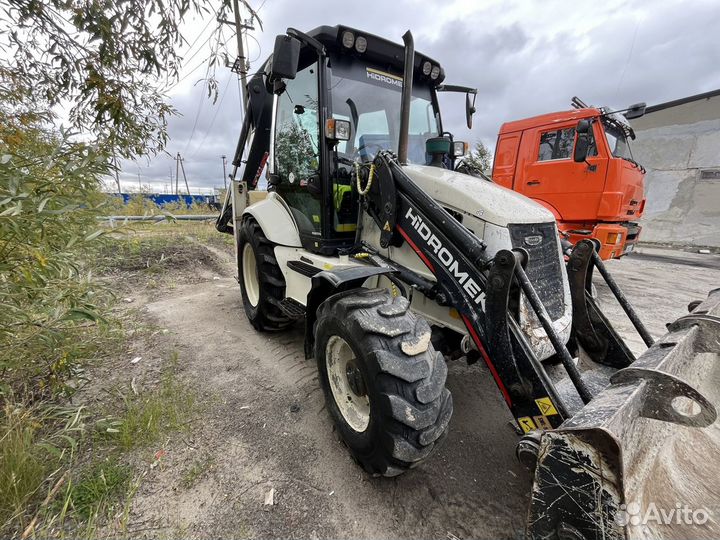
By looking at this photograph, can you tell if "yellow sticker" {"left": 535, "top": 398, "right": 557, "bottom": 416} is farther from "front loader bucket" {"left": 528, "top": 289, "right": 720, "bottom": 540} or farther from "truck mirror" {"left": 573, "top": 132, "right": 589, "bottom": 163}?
"truck mirror" {"left": 573, "top": 132, "right": 589, "bottom": 163}

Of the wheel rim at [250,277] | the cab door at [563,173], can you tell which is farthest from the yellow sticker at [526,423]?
the cab door at [563,173]

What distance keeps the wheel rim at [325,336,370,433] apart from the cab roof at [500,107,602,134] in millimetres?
5875

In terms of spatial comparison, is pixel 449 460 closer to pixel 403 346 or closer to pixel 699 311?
pixel 403 346

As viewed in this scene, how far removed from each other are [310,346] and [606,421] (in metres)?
1.70

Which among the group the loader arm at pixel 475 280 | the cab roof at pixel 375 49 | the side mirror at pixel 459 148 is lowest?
the loader arm at pixel 475 280

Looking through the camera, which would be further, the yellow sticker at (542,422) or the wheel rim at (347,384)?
the wheel rim at (347,384)

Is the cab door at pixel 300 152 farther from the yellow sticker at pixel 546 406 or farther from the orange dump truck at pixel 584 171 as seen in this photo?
the orange dump truck at pixel 584 171

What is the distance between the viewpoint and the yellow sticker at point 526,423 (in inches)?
62.5

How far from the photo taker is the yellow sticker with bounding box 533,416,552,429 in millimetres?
1521

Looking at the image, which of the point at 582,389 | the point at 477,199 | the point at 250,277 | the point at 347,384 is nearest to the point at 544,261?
the point at 477,199

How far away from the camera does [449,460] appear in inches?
79.0

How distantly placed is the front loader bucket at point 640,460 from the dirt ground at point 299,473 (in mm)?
614

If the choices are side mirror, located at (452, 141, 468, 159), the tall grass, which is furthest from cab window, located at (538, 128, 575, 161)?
the tall grass

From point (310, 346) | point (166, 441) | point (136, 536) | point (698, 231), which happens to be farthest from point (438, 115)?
point (698, 231)
